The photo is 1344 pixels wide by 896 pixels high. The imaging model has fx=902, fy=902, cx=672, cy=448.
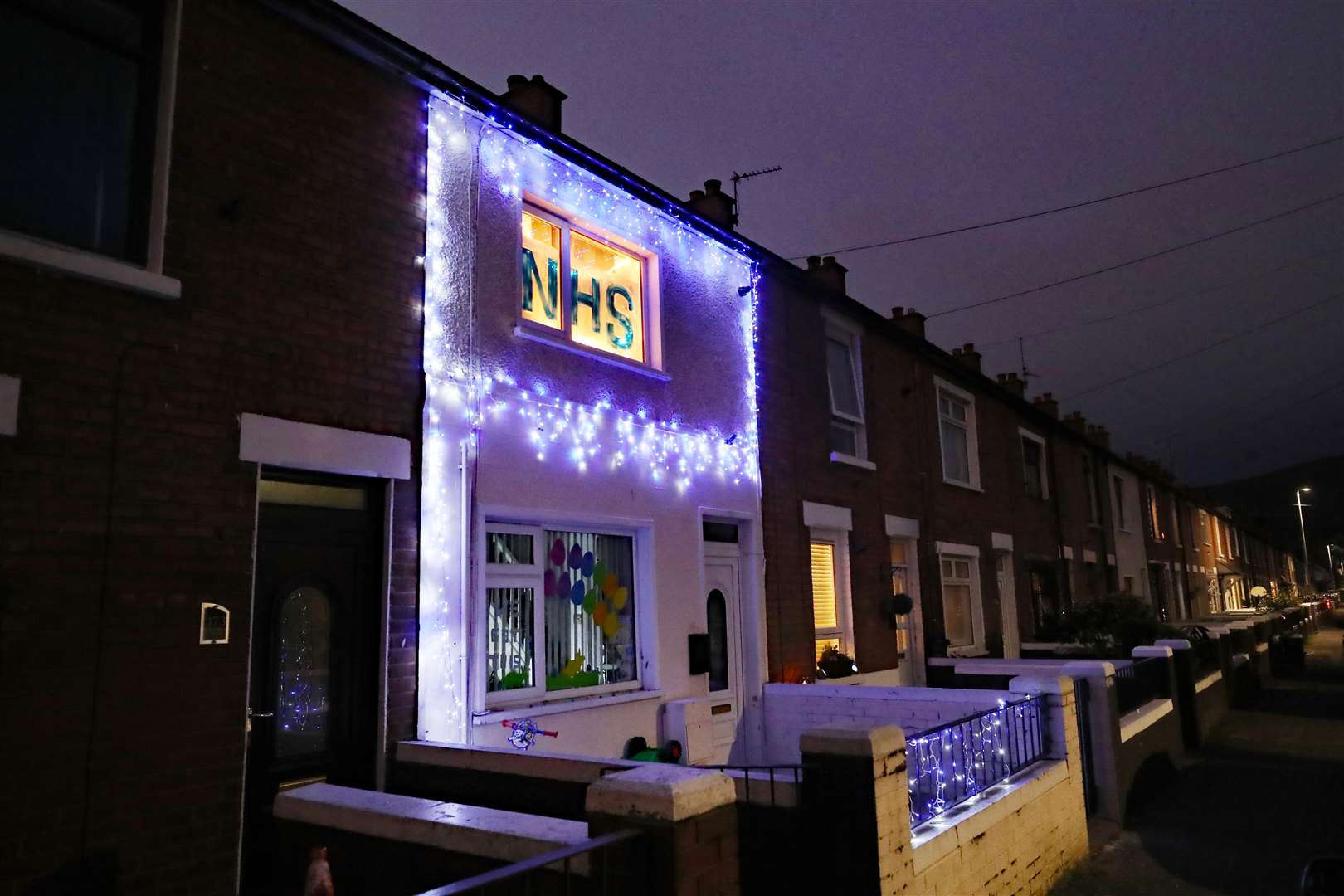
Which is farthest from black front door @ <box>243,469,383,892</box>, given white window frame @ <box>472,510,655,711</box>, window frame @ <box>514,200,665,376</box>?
window frame @ <box>514,200,665,376</box>

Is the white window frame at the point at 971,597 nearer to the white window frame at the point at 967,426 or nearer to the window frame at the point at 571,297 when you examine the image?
the white window frame at the point at 967,426

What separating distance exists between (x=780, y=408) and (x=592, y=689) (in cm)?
469

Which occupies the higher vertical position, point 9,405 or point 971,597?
point 9,405

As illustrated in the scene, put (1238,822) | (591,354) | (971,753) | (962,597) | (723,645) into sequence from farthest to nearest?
(962,597), (723,645), (591,354), (1238,822), (971,753)

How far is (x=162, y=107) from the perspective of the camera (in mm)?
5539

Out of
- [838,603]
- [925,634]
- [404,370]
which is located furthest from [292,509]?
[925,634]

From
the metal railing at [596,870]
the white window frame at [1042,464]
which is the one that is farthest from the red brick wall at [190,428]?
the white window frame at [1042,464]

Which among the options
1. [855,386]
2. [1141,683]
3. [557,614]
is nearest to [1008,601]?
[855,386]

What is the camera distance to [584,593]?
8.47m

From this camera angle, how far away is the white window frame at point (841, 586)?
12.1m

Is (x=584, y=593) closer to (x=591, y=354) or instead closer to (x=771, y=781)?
(x=591, y=354)

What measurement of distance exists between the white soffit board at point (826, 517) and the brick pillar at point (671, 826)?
7797mm

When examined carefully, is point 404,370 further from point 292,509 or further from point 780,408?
point 780,408

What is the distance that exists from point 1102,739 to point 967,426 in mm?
9675
